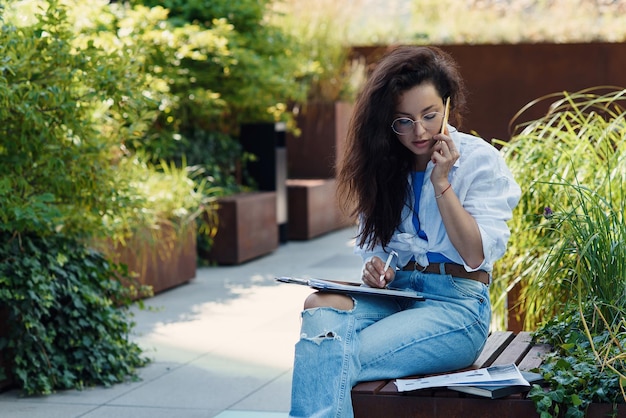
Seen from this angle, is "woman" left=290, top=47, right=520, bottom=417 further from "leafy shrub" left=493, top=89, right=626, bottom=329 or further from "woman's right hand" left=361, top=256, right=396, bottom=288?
"leafy shrub" left=493, top=89, right=626, bottom=329

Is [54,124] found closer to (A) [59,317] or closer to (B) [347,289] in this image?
(A) [59,317]

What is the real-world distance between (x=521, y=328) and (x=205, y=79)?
5.12m

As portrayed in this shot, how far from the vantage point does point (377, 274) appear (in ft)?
10.6

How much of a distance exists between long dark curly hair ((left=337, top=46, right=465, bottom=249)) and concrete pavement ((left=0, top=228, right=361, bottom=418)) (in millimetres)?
1255

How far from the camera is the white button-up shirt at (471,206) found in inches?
120

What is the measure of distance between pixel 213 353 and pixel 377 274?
2440 millimetres

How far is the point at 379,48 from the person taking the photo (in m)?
12.7

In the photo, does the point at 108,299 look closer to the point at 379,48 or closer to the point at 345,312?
the point at 345,312

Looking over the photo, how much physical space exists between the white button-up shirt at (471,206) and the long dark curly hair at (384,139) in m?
0.07

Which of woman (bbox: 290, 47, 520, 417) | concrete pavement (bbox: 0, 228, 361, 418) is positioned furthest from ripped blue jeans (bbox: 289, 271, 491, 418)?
concrete pavement (bbox: 0, 228, 361, 418)

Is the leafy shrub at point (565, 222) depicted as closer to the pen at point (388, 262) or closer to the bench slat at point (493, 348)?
the bench slat at point (493, 348)

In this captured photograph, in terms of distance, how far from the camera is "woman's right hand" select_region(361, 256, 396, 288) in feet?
10.6

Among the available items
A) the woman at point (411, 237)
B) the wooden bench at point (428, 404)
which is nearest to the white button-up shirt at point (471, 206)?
the woman at point (411, 237)

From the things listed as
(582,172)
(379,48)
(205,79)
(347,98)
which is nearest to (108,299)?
(582,172)
